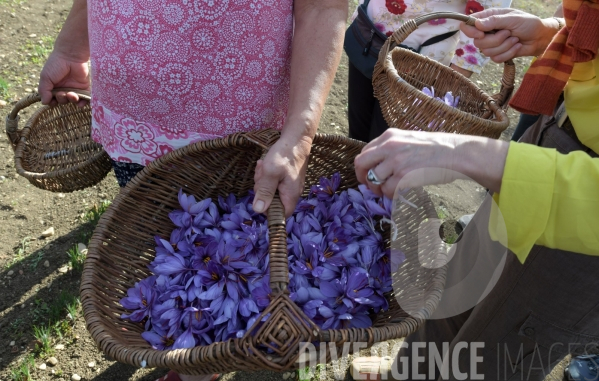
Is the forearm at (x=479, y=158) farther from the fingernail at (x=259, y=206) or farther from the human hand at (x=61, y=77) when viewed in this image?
the human hand at (x=61, y=77)

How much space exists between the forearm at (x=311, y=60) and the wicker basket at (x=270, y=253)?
95 millimetres

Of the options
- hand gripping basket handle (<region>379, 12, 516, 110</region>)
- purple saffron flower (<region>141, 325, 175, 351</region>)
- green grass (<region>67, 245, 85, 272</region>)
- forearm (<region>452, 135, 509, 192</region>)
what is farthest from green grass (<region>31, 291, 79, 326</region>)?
forearm (<region>452, 135, 509, 192</region>)

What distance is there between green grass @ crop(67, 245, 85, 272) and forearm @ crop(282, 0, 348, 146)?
1.62 metres

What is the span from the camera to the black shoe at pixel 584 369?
7.41 ft

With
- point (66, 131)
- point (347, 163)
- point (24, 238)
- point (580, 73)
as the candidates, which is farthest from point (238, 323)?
point (24, 238)

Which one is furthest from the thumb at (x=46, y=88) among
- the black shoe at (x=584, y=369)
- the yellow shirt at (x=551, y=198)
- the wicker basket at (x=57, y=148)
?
the black shoe at (x=584, y=369)

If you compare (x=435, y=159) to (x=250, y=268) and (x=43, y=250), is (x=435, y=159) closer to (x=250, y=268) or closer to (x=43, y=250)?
(x=250, y=268)

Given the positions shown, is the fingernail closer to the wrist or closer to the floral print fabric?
the wrist

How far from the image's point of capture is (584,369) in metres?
2.28

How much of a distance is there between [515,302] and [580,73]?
679 mm

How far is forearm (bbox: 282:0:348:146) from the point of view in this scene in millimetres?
1396

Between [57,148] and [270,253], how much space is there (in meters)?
1.40

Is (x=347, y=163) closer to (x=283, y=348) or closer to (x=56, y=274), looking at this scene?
(x=283, y=348)

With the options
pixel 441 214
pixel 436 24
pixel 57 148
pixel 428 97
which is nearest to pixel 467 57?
pixel 436 24
